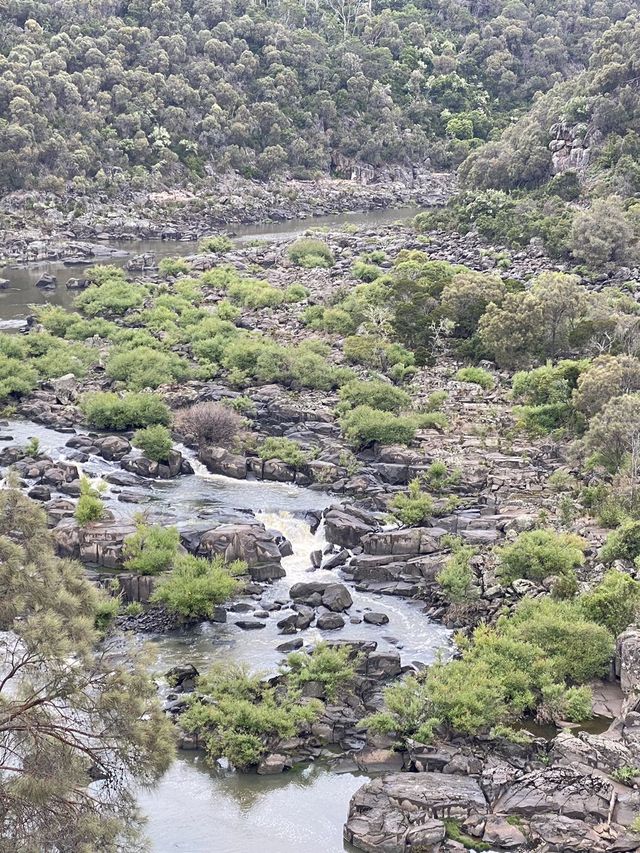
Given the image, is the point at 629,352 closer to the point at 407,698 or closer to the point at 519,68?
the point at 407,698

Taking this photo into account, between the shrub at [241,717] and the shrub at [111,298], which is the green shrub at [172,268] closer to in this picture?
the shrub at [111,298]

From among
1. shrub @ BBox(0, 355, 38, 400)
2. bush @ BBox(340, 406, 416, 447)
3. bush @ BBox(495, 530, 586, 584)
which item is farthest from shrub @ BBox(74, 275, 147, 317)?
bush @ BBox(495, 530, 586, 584)

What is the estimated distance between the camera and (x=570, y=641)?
3694 centimetres

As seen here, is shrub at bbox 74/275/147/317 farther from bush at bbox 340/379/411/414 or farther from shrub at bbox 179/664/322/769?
shrub at bbox 179/664/322/769

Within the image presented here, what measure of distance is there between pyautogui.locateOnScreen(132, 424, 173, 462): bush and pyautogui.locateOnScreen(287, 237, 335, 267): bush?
1860 inches

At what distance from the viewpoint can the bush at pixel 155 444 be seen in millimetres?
55906

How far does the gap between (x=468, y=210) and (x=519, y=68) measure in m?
93.2

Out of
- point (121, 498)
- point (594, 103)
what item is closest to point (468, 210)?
point (594, 103)

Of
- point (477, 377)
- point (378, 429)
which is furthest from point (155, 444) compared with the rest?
point (477, 377)

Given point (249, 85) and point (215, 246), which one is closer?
point (215, 246)

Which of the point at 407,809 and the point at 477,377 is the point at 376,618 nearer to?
the point at 407,809

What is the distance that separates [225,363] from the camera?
232 ft

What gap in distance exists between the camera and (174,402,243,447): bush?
58.5 metres

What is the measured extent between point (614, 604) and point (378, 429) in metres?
21.3
